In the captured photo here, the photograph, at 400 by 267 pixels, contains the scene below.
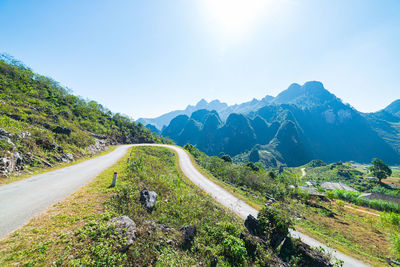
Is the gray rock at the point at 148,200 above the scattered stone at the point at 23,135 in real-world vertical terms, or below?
above

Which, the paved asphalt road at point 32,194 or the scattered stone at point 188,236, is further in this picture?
the scattered stone at point 188,236

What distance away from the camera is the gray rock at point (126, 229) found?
17.4ft

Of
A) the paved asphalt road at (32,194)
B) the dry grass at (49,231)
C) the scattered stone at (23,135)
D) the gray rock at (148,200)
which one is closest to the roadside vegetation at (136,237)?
the dry grass at (49,231)

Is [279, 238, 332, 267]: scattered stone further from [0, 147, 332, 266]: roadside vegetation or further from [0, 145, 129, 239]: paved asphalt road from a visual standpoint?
[0, 145, 129, 239]: paved asphalt road

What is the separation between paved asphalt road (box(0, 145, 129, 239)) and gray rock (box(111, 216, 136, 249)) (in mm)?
3941

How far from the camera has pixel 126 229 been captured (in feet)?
18.8

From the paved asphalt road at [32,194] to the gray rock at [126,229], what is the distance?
12.9 ft

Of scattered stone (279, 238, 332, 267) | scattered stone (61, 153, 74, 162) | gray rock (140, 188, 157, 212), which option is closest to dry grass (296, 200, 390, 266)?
scattered stone (279, 238, 332, 267)

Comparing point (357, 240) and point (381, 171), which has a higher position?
point (381, 171)

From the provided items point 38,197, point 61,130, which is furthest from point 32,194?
point 61,130

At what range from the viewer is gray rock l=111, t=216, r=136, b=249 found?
5.31m

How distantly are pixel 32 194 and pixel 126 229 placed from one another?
774cm

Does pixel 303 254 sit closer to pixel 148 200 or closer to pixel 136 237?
pixel 136 237

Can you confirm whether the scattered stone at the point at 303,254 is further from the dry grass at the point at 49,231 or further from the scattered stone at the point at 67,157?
the scattered stone at the point at 67,157
